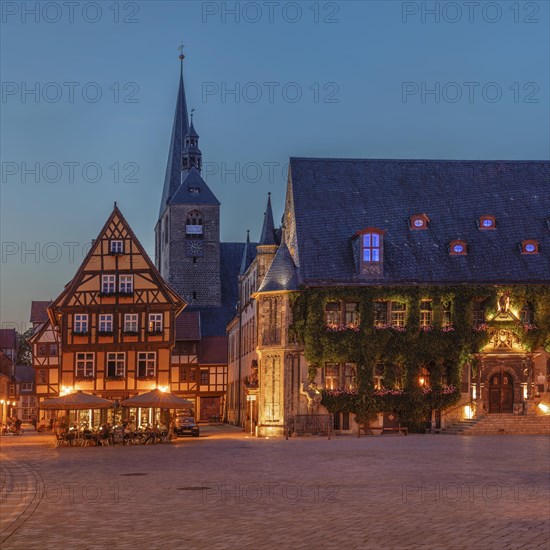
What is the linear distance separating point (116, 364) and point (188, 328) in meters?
24.3

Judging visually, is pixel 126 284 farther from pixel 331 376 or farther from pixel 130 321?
pixel 331 376

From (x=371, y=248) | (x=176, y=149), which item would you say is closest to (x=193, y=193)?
(x=176, y=149)

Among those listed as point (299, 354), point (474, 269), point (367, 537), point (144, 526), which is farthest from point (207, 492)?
point (474, 269)

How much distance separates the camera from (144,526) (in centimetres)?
1527

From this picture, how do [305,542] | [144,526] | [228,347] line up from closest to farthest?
[305,542] → [144,526] → [228,347]

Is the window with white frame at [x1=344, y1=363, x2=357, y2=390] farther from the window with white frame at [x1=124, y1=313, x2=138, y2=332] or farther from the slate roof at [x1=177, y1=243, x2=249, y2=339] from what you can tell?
the slate roof at [x1=177, y1=243, x2=249, y2=339]

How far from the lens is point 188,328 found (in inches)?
3423

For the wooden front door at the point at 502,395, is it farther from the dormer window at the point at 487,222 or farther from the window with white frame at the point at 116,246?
the window with white frame at the point at 116,246

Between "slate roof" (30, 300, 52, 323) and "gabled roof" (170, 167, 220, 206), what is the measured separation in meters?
20.0

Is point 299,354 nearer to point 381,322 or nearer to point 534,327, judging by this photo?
point 381,322

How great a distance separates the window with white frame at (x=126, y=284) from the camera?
6328 centimetres

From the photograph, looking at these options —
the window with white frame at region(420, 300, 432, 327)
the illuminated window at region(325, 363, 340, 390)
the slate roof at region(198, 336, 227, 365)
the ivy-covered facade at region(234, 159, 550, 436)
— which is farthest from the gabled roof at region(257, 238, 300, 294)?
the slate roof at region(198, 336, 227, 365)

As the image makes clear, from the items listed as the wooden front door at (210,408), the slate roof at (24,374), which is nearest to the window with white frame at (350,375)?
the wooden front door at (210,408)

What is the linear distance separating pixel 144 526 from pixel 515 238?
43963mm
